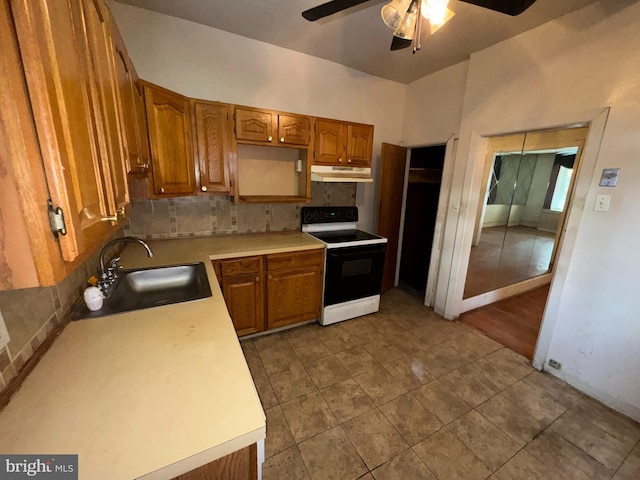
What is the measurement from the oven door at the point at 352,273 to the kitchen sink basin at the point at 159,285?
1.24m

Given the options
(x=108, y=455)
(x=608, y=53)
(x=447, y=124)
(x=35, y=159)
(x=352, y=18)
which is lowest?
(x=108, y=455)

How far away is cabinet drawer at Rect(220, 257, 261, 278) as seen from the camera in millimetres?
2094

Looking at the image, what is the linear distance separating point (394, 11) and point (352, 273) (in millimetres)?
2061

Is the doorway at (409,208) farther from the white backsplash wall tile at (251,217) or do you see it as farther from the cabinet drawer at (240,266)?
the cabinet drawer at (240,266)

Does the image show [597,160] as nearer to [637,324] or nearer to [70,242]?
[637,324]

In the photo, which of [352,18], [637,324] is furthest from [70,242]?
[637,324]

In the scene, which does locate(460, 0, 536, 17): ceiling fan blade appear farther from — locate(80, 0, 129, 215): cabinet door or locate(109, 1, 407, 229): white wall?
locate(109, 1, 407, 229): white wall

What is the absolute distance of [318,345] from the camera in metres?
2.38

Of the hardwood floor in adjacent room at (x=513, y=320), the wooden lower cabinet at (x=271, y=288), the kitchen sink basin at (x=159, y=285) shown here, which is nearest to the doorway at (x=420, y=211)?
the hardwood floor in adjacent room at (x=513, y=320)

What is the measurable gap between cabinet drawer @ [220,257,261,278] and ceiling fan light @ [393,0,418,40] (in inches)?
72.2

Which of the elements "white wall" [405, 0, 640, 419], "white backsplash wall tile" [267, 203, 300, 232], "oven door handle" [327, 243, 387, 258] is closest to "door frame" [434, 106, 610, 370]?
"white wall" [405, 0, 640, 419]

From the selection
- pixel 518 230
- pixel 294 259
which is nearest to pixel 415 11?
pixel 294 259

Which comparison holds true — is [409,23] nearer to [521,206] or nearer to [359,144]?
[359,144]

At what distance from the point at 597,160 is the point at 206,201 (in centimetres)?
316
